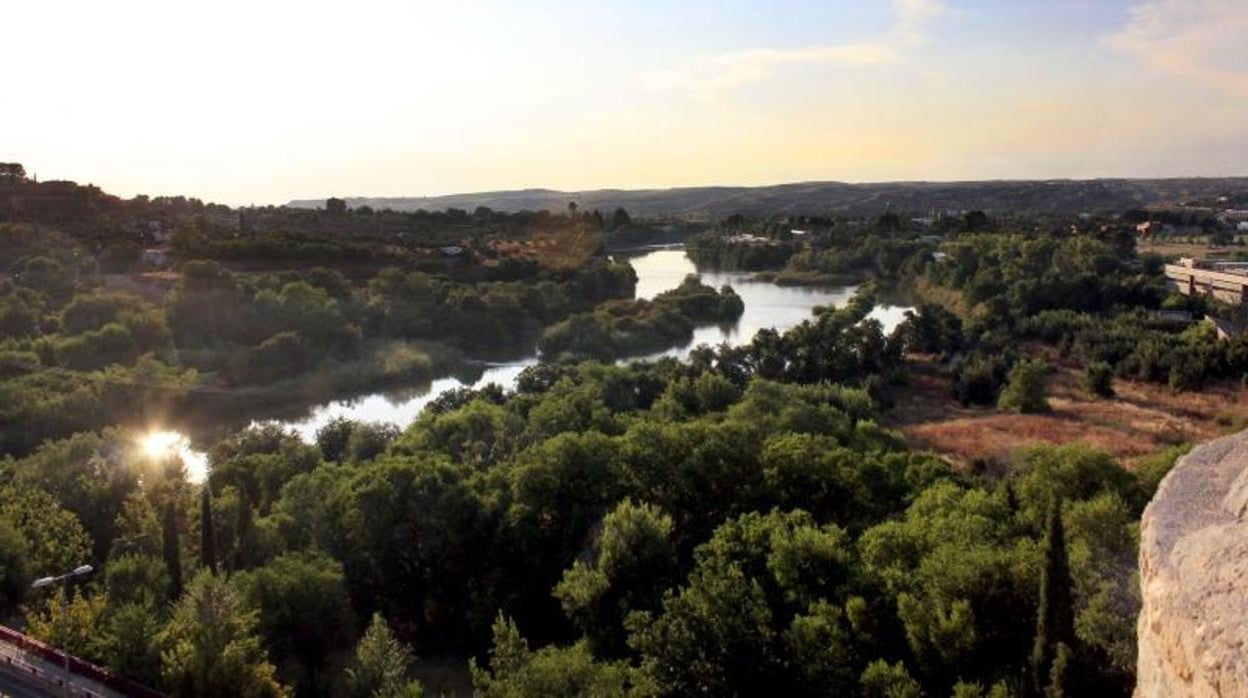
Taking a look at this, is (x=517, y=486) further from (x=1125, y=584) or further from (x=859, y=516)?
(x=1125, y=584)

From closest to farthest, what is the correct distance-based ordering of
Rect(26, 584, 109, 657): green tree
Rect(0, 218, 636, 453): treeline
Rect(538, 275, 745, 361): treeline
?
1. Rect(26, 584, 109, 657): green tree
2. Rect(0, 218, 636, 453): treeline
3. Rect(538, 275, 745, 361): treeline

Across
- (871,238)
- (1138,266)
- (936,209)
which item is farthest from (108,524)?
(936,209)

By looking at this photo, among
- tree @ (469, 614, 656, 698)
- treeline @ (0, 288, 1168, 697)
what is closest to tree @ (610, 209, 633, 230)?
treeline @ (0, 288, 1168, 697)

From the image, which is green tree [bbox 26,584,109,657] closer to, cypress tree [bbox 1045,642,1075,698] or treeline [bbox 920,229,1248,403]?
cypress tree [bbox 1045,642,1075,698]

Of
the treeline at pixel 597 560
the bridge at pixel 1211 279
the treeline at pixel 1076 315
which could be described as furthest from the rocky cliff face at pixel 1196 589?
the bridge at pixel 1211 279

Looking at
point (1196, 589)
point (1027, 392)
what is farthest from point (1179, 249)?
point (1196, 589)

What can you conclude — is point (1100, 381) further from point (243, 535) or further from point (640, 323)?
point (243, 535)
